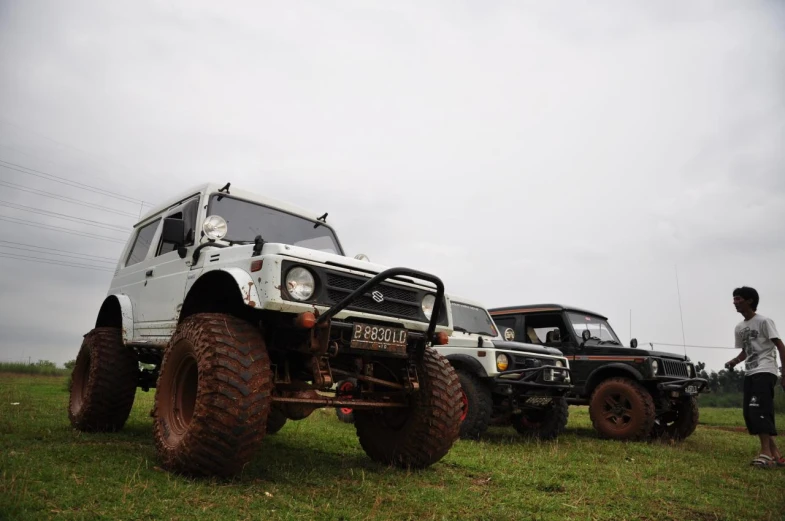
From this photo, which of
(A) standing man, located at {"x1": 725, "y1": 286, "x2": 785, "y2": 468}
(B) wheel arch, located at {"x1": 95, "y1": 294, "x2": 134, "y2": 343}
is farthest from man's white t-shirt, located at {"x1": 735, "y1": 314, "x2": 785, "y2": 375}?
(B) wheel arch, located at {"x1": 95, "y1": 294, "x2": 134, "y2": 343}

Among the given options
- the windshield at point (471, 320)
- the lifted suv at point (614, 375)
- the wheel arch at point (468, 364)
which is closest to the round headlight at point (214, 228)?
the wheel arch at point (468, 364)

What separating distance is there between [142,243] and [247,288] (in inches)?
130

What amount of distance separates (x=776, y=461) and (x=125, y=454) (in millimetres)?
6655

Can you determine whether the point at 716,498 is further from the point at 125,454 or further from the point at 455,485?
the point at 125,454

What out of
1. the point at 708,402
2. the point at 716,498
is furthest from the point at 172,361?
the point at 708,402

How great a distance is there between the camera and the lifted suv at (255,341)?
12.1ft

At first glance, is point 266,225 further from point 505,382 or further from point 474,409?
point 505,382

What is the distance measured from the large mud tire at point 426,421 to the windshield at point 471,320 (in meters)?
3.81

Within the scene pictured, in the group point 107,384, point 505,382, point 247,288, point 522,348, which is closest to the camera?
point 247,288

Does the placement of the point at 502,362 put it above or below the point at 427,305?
below

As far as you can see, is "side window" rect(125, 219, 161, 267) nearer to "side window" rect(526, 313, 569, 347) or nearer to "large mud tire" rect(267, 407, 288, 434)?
"large mud tire" rect(267, 407, 288, 434)

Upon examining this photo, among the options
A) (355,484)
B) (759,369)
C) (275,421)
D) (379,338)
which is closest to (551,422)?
(759,369)

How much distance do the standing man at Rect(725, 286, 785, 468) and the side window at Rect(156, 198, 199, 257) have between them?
582 cm

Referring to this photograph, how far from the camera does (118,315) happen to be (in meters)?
6.30
